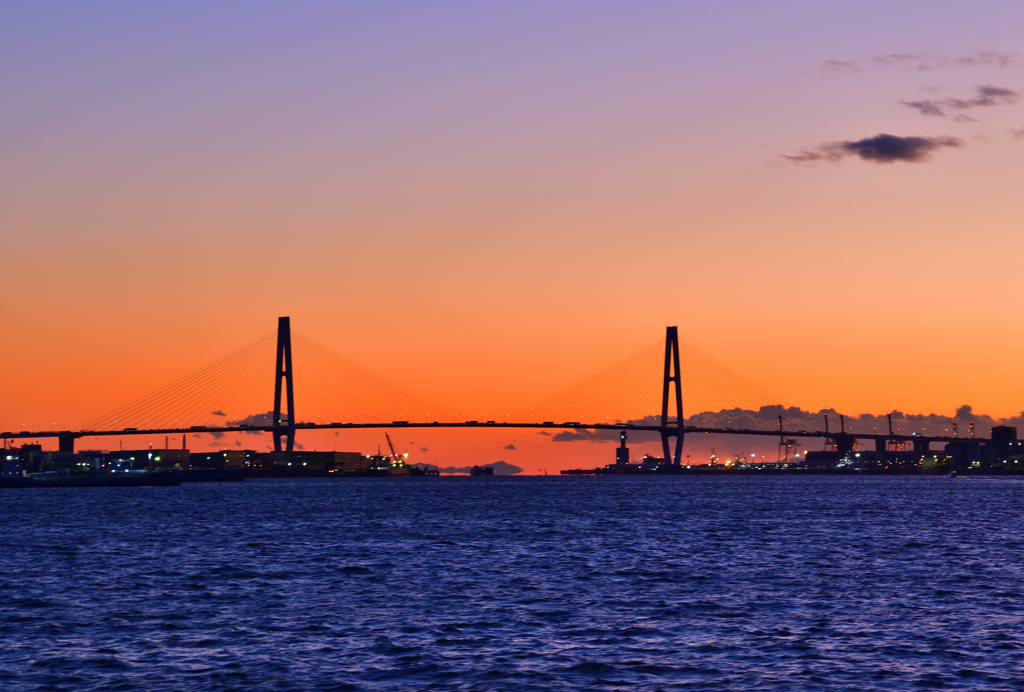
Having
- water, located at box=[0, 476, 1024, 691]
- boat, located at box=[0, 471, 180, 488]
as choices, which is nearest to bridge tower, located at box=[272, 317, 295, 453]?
boat, located at box=[0, 471, 180, 488]

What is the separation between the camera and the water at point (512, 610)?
21188 millimetres

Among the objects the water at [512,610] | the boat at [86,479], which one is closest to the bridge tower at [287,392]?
the boat at [86,479]

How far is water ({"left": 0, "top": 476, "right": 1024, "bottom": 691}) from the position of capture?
21188 mm

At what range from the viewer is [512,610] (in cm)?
2933

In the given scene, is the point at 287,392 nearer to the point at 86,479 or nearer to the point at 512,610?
the point at 86,479

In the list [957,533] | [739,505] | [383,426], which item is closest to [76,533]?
[957,533]

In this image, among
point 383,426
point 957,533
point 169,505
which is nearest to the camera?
point 957,533

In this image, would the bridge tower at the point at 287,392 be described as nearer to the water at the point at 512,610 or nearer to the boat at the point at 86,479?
the boat at the point at 86,479

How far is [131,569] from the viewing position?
3978 centimetres

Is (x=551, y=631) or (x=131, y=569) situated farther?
(x=131, y=569)

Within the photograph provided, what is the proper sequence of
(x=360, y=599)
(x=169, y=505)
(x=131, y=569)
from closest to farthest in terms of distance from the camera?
(x=360, y=599), (x=131, y=569), (x=169, y=505)

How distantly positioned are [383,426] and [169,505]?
250 feet

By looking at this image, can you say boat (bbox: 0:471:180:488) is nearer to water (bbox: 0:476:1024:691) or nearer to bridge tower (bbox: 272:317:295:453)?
bridge tower (bbox: 272:317:295:453)

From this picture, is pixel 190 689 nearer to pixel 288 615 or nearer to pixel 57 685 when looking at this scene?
pixel 57 685
